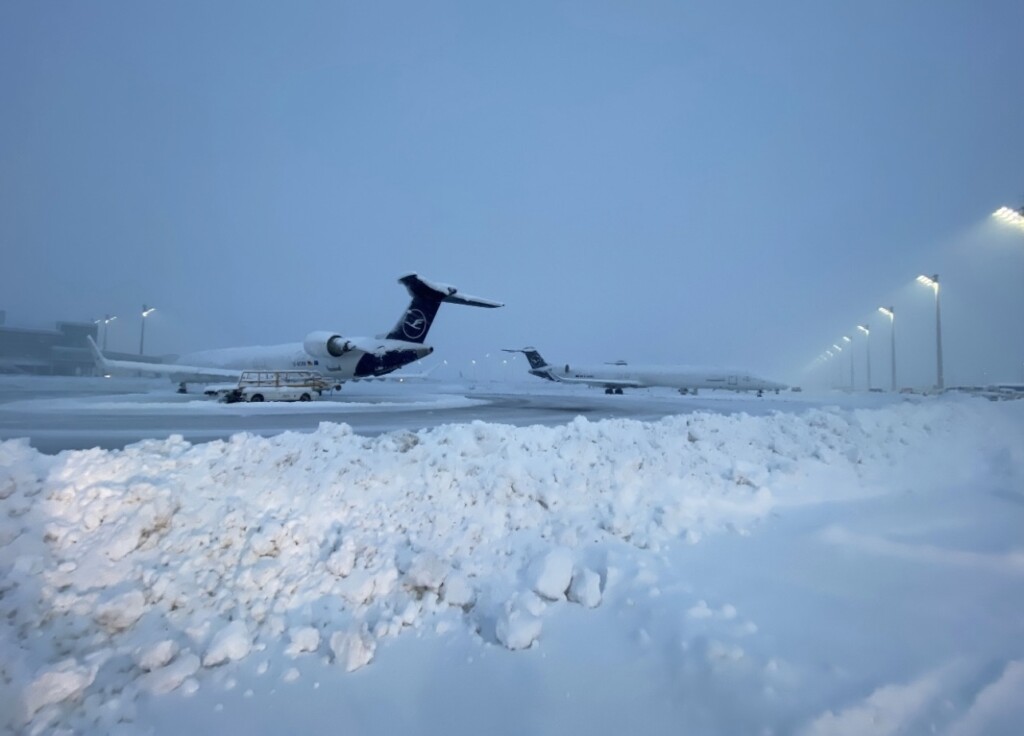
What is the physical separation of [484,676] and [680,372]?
48.3 m

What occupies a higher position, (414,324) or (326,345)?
(414,324)

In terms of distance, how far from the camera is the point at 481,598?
13.0 ft

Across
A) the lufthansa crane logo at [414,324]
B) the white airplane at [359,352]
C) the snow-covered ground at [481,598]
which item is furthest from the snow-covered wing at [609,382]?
the snow-covered ground at [481,598]

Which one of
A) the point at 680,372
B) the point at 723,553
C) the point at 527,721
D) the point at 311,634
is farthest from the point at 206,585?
the point at 680,372

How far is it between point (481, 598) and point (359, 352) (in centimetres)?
2661

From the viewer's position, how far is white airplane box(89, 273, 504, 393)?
28953 mm

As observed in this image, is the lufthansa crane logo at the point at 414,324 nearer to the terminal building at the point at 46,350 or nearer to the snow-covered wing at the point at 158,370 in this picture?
the snow-covered wing at the point at 158,370

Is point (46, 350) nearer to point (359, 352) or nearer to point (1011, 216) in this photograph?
point (359, 352)

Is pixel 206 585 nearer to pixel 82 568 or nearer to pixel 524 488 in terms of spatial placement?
pixel 82 568

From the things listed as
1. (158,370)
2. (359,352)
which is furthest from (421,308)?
(158,370)

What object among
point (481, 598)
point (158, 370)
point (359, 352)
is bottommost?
point (481, 598)

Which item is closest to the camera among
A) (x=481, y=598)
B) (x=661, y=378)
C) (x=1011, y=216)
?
(x=481, y=598)

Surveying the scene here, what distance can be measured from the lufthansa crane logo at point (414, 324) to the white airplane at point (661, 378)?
24734mm

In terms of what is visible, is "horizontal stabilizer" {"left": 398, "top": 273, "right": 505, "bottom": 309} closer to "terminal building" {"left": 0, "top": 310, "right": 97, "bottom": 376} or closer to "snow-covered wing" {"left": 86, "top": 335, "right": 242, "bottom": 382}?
"snow-covered wing" {"left": 86, "top": 335, "right": 242, "bottom": 382}
